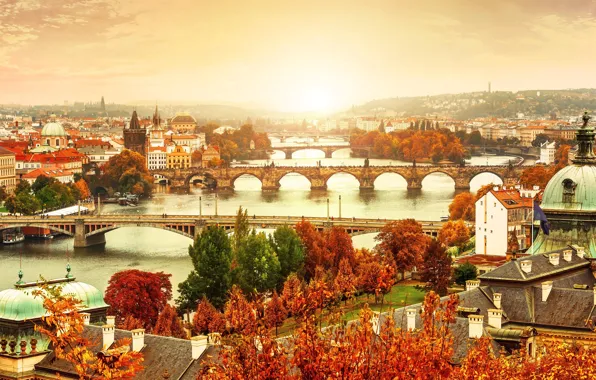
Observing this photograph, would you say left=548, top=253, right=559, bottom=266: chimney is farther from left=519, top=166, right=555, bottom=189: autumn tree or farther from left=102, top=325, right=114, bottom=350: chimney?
left=519, top=166, right=555, bottom=189: autumn tree

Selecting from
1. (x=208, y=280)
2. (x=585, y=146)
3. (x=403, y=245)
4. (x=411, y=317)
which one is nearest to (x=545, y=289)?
(x=411, y=317)

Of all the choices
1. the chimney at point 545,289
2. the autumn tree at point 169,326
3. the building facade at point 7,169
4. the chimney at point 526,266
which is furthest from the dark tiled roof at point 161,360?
the building facade at point 7,169

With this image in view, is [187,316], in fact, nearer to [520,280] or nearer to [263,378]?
[520,280]

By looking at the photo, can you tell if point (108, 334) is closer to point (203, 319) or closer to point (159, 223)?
point (203, 319)

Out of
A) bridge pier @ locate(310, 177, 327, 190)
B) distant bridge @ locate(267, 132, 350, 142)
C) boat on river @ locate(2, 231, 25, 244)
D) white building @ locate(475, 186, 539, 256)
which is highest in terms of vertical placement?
white building @ locate(475, 186, 539, 256)

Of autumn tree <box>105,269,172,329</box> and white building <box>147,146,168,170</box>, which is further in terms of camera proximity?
white building <box>147,146,168,170</box>

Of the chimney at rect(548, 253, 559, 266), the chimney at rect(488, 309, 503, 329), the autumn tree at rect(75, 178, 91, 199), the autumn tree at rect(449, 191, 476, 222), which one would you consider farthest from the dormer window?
the autumn tree at rect(75, 178, 91, 199)
